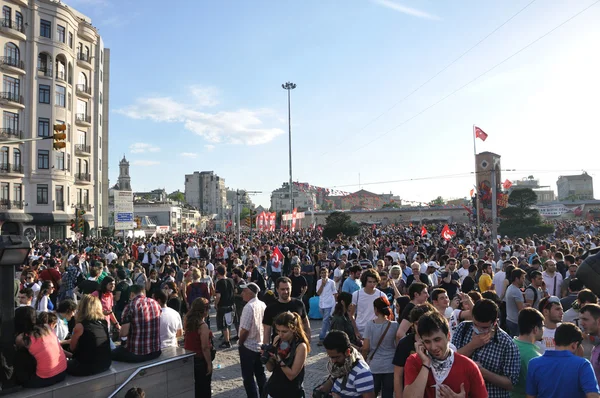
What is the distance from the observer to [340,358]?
3.77 meters

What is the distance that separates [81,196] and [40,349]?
131 feet

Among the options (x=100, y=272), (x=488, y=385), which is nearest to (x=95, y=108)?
(x=100, y=272)

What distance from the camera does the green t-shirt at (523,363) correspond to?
3.87 meters

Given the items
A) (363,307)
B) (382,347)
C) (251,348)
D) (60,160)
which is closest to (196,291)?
(251,348)

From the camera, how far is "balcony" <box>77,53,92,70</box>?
4010cm

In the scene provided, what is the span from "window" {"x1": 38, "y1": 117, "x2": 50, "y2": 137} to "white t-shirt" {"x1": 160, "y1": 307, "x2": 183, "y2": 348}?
35.6m

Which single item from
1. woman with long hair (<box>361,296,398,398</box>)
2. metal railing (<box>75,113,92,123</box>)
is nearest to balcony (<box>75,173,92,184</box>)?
metal railing (<box>75,113,92,123</box>)

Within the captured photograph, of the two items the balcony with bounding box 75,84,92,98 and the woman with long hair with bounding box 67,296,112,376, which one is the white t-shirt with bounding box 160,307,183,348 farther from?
the balcony with bounding box 75,84,92,98

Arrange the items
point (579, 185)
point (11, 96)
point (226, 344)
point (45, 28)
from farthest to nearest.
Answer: point (579, 185), point (45, 28), point (11, 96), point (226, 344)

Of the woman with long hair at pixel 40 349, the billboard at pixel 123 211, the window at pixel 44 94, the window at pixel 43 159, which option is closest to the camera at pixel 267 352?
the woman with long hair at pixel 40 349

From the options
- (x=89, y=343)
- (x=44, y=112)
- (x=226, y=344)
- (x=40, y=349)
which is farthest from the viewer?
(x=44, y=112)

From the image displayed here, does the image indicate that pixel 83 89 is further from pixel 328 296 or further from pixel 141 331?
pixel 141 331

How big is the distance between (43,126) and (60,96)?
3108mm

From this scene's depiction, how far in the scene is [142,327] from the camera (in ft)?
18.7
